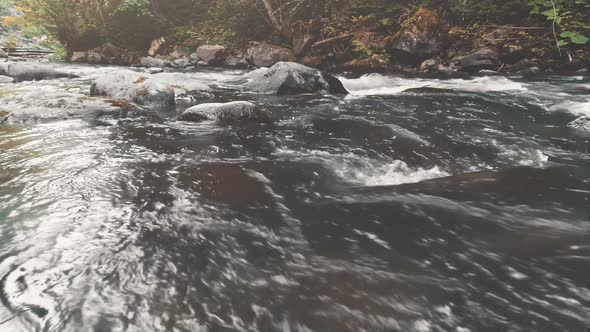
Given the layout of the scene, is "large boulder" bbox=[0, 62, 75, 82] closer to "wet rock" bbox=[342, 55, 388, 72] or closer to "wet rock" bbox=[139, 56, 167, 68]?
"wet rock" bbox=[139, 56, 167, 68]

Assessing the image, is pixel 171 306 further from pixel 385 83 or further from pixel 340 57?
pixel 340 57

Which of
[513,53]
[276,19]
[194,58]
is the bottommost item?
[194,58]

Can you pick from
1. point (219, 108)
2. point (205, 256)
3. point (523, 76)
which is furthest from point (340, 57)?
point (205, 256)

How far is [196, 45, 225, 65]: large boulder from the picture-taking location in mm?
14211

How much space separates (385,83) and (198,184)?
677 cm

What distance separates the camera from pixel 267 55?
41.5ft

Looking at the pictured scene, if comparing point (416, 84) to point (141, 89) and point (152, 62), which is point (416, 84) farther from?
point (152, 62)

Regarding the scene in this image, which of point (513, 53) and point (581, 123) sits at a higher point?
point (513, 53)

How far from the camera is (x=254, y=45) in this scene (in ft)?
44.3

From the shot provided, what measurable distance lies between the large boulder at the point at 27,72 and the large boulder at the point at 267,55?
6.35 m

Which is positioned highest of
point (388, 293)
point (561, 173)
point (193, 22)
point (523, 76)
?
point (193, 22)

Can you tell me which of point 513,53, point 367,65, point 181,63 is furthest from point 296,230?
point 181,63

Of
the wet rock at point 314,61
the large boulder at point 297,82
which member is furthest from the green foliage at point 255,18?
the large boulder at point 297,82

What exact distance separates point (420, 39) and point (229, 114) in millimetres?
7020
